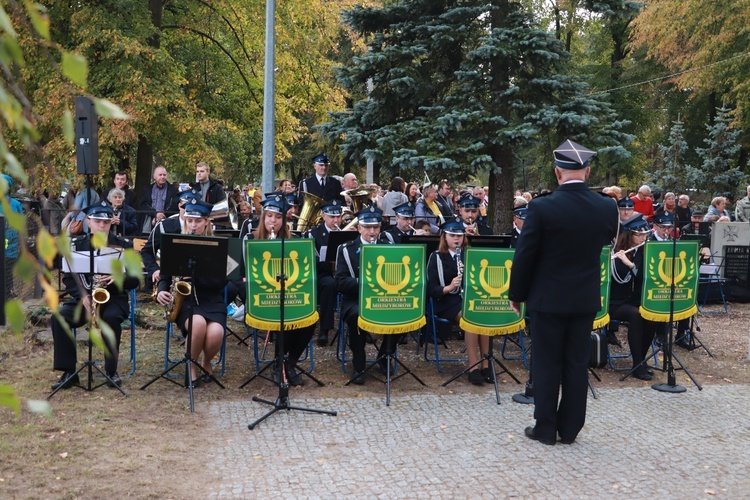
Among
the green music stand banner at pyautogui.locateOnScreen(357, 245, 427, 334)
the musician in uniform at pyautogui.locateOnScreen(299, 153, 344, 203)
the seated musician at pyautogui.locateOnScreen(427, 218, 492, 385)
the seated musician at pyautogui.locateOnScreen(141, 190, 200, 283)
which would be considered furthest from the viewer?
the musician in uniform at pyautogui.locateOnScreen(299, 153, 344, 203)

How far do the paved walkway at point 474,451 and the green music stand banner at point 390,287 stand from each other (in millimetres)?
717

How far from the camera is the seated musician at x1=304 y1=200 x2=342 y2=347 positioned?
9.98 metres

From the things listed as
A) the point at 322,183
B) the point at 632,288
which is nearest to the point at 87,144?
the point at 322,183

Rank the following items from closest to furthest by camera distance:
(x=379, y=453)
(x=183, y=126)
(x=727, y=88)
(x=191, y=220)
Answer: (x=379, y=453) < (x=191, y=220) < (x=183, y=126) < (x=727, y=88)

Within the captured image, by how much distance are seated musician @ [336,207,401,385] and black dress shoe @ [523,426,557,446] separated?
6.30ft

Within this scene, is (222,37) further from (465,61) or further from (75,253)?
(75,253)

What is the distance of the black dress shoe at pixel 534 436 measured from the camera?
6.19 metres

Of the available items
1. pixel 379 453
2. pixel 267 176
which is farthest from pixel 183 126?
pixel 379 453

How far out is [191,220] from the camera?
26.8 feet

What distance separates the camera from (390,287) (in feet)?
25.5

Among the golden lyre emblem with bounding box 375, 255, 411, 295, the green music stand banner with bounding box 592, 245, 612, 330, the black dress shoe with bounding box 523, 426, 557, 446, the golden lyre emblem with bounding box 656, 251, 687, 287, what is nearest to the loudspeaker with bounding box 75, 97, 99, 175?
the golden lyre emblem with bounding box 375, 255, 411, 295

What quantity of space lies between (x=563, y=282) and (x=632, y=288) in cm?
341

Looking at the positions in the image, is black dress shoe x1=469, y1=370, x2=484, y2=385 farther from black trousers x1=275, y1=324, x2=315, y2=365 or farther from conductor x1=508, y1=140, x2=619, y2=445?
conductor x1=508, y1=140, x2=619, y2=445

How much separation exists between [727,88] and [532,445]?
1005 inches
